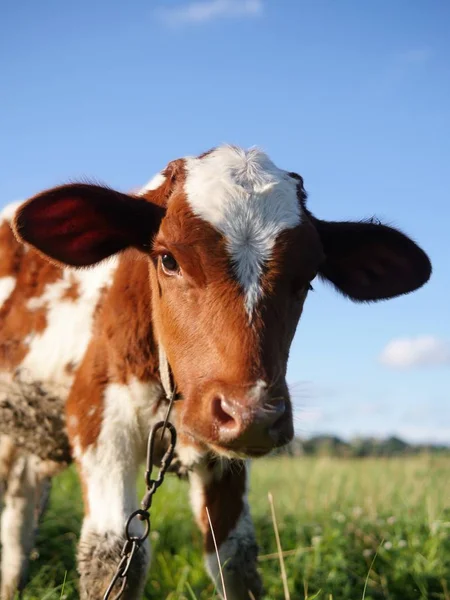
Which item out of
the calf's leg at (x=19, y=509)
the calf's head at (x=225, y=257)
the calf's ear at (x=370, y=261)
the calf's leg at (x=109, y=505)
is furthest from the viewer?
the calf's leg at (x=19, y=509)

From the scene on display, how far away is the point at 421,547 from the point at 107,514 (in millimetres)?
2927

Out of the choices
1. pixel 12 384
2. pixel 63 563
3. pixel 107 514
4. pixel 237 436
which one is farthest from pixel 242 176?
pixel 63 563

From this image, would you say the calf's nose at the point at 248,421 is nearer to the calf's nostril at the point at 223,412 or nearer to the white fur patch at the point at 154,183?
the calf's nostril at the point at 223,412

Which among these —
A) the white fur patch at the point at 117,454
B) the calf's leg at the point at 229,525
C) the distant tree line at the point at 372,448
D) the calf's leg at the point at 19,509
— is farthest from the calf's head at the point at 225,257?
the distant tree line at the point at 372,448

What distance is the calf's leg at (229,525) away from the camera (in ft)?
14.7

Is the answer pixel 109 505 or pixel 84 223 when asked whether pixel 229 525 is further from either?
pixel 84 223

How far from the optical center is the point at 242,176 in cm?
393

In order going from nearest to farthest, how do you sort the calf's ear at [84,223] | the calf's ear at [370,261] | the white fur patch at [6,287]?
the calf's ear at [84,223]
the calf's ear at [370,261]
the white fur patch at [6,287]

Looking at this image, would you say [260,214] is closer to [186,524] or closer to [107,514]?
[107,514]

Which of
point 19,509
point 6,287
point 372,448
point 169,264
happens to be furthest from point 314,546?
point 372,448

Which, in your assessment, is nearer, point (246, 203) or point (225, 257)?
point (225, 257)

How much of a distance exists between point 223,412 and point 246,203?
103cm

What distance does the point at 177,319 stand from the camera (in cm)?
367

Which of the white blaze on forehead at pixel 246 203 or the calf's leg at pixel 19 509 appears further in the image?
the calf's leg at pixel 19 509
